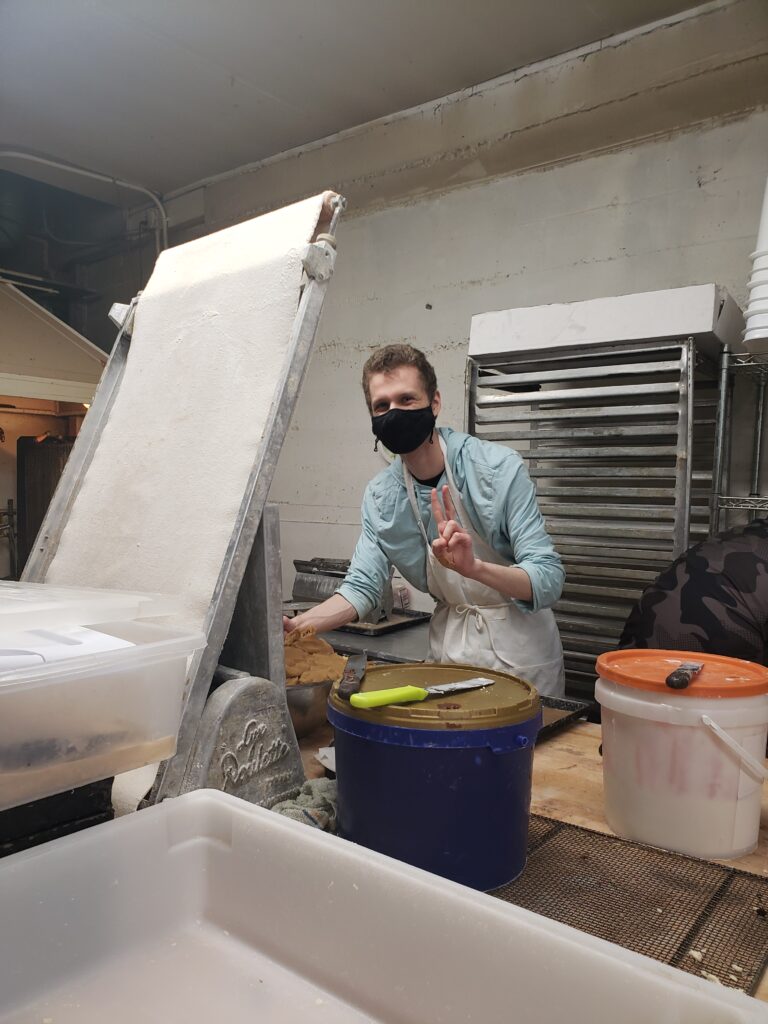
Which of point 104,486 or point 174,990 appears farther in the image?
point 104,486

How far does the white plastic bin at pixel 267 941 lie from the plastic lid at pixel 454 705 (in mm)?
253

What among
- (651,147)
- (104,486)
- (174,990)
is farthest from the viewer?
(651,147)

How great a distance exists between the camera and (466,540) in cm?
165

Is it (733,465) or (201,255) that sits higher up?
(201,255)

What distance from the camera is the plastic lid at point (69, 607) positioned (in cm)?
69

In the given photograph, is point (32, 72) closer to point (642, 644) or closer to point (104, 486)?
point (104, 486)

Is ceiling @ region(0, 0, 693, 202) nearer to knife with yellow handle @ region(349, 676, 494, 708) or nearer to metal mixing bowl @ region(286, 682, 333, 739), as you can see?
metal mixing bowl @ region(286, 682, 333, 739)

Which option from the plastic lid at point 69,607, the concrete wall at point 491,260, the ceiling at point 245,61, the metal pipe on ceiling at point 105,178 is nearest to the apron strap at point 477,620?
the plastic lid at point 69,607

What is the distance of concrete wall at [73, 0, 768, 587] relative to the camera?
112 inches

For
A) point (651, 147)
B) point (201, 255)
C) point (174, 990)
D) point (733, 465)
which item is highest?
point (651, 147)

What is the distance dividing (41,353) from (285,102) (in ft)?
6.16

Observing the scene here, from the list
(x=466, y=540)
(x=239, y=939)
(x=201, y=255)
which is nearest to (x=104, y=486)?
(x=201, y=255)

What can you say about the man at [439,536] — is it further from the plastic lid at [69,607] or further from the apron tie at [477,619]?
the plastic lid at [69,607]

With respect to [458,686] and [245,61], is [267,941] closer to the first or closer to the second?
[458,686]
